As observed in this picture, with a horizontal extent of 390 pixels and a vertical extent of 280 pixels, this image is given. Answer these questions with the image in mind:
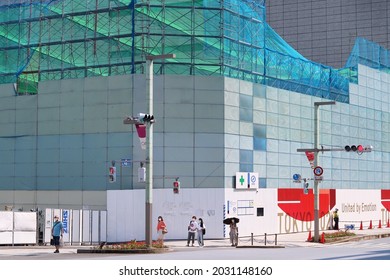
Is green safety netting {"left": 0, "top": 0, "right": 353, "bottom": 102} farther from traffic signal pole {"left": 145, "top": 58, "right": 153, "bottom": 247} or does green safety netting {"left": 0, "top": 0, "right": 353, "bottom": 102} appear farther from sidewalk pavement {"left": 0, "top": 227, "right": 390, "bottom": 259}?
traffic signal pole {"left": 145, "top": 58, "right": 153, "bottom": 247}

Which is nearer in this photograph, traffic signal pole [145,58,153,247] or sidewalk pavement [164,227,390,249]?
traffic signal pole [145,58,153,247]

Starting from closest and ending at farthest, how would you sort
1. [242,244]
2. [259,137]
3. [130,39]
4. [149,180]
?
[149,180] < [242,244] < [130,39] < [259,137]

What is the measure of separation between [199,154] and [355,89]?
72.2 ft

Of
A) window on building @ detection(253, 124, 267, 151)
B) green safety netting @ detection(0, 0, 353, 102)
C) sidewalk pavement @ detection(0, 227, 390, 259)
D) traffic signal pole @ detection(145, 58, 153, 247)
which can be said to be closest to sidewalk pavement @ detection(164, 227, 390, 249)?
sidewalk pavement @ detection(0, 227, 390, 259)

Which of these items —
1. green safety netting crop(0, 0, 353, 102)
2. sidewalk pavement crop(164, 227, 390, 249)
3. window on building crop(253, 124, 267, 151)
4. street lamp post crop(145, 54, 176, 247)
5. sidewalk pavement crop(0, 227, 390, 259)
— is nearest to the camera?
street lamp post crop(145, 54, 176, 247)

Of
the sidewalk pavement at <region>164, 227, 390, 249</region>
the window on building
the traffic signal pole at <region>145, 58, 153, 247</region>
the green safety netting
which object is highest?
the green safety netting

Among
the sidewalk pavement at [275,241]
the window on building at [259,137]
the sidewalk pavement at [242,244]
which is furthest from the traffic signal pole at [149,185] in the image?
the window on building at [259,137]

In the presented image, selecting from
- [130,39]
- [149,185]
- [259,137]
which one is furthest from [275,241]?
[130,39]

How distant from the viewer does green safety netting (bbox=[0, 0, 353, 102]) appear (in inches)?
2004

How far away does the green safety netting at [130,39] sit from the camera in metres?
50.9

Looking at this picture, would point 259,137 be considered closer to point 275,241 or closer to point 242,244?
point 242,244

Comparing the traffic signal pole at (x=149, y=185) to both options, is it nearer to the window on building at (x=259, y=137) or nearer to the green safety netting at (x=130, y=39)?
the green safety netting at (x=130, y=39)

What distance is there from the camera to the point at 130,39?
5222 centimetres

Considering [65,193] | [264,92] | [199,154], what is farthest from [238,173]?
[65,193]
